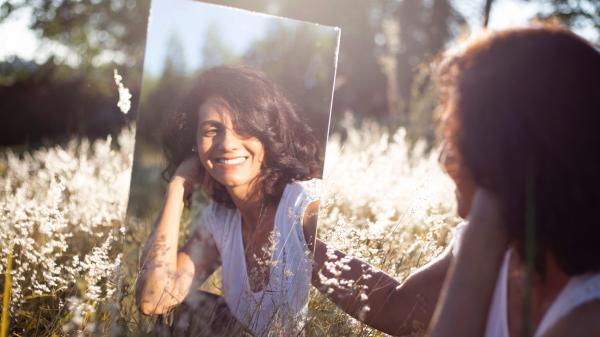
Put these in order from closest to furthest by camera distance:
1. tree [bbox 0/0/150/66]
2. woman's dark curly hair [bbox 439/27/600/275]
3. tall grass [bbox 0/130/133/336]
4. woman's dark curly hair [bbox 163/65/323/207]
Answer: woman's dark curly hair [bbox 439/27/600/275] < tall grass [bbox 0/130/133/336] < woman's dark curly hair [bbox 163/65/323/207] < tree [bbox 0/0/150/66]

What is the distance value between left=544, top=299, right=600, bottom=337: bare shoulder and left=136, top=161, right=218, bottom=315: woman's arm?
1173 millimetres

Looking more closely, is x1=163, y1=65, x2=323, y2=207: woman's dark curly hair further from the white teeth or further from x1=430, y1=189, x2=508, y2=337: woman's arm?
x1=430, y1=189, x2=508, y2=337: woman's arm

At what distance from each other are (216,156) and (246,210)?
24 cm

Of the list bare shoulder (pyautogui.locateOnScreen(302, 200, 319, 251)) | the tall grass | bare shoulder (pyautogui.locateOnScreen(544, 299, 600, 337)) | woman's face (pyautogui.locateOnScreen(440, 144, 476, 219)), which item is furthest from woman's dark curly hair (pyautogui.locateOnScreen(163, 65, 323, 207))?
bare shoulder (pyautogui.locateOnScreen(544, 299, 600, 337))

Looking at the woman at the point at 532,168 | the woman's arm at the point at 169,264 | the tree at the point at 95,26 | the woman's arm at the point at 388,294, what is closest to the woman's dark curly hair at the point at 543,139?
the woman at the point at 532,168

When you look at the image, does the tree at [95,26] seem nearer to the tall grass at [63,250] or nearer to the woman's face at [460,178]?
the tall grass at [63,250]

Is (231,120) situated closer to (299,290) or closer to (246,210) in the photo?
(246,210)

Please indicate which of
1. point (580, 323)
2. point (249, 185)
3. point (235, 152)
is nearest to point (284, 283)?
point (249, 185)

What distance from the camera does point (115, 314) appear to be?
71.6 inches

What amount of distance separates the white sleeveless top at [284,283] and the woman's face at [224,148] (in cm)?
14

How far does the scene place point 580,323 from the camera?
1.31 m

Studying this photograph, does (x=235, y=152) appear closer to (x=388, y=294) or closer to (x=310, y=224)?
(x=310, y=224)

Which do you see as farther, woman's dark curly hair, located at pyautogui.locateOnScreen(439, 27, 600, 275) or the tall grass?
the tall grass

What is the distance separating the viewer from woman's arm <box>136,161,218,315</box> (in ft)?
6.71
